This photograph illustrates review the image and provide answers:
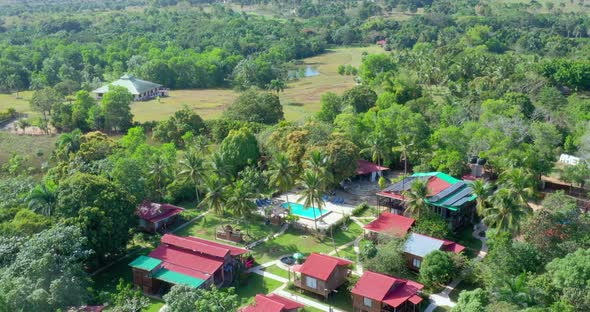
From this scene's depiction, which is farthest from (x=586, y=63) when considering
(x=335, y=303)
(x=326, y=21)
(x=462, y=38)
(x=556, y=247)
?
(x=326, y=21)

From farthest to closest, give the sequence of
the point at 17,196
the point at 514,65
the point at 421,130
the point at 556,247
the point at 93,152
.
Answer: the point at 514,65
the point at 421,130
the point at 93,152
the point at 17,196
the point at 556,247

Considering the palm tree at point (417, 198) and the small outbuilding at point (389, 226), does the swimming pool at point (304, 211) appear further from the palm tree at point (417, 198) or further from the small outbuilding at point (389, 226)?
the palm tree at point (417, 198)

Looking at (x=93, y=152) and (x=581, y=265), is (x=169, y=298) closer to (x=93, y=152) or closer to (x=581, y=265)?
(x=581, y=265)

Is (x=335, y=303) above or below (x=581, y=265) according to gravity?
below

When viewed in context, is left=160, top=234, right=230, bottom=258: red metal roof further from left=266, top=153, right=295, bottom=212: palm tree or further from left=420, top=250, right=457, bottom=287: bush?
left=420, top=250, right=457, bottom=287: bush

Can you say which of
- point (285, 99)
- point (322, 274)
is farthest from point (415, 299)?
point (285, 99)

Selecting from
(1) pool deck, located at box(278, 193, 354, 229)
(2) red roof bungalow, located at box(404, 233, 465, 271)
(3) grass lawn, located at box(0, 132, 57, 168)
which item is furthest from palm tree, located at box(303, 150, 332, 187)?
(3) grass lawn, located at box(0, 132, 57, 168)

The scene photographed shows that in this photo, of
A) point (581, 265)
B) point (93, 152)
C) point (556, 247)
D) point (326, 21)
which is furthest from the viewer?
point (326, 21)
